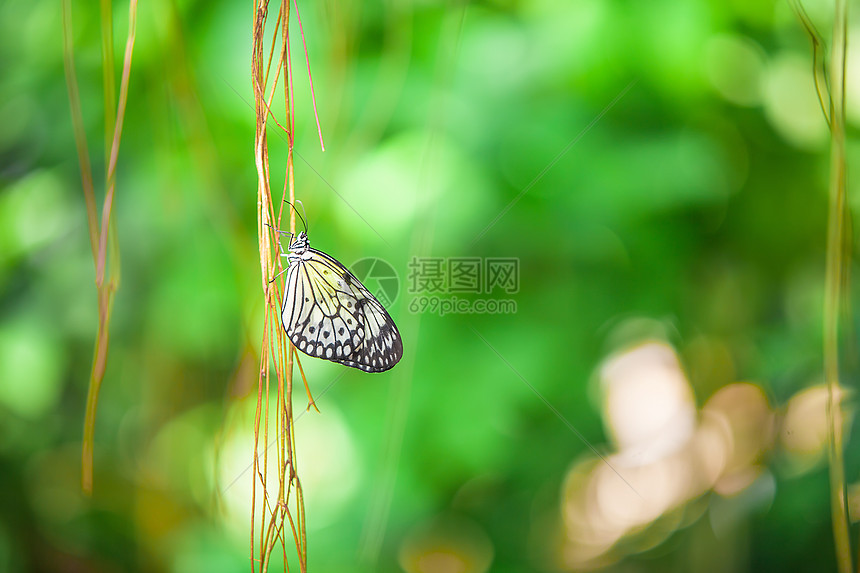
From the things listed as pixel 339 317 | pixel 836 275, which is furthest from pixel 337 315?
pixel 836 275

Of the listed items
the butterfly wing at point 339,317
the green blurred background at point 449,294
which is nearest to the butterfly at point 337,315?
the butterfly wing at point 339,317

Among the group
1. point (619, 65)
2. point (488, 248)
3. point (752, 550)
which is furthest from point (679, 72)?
point (752, 550)

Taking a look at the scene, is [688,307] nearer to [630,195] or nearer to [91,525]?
[630,195]

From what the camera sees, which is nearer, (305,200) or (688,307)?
(305,200)

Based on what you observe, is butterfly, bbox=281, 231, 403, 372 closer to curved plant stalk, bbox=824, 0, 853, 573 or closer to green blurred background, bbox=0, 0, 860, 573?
green blurred background, bbox=0, 0, 860, 573

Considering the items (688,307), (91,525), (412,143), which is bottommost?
(91,525)
